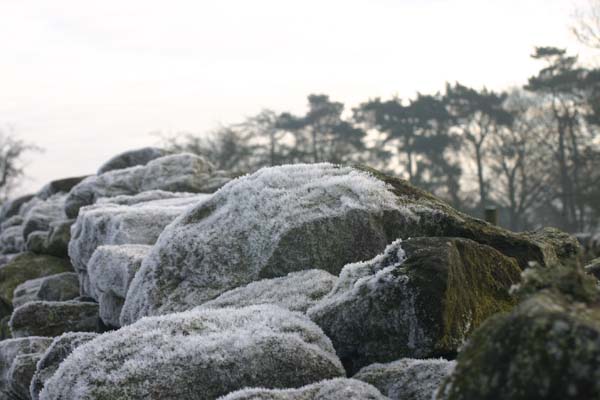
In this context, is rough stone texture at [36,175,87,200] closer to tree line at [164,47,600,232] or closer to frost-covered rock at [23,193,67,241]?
frost-covered rock at [23,193,67,241]

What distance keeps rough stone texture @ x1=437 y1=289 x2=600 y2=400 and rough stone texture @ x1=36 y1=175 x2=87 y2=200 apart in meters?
21.3

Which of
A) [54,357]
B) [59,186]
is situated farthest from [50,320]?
[59,186]

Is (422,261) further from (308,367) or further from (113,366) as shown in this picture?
(113,366)

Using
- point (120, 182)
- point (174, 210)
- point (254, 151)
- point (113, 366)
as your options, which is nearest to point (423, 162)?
point (254, 151)

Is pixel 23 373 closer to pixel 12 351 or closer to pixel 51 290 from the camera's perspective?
pixel 12 351

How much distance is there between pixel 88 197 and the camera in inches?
690

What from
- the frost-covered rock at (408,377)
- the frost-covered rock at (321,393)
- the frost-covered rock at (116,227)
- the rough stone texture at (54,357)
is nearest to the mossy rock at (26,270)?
the frost-covered rock at (116,227)

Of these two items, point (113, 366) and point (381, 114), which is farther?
point (381, 114)

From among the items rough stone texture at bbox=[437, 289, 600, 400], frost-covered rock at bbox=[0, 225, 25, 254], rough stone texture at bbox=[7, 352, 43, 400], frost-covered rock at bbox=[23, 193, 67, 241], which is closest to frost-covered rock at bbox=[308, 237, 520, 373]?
rough stone texture at bbox=[437, 289, 600, 400]

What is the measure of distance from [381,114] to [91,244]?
34486 millimetres

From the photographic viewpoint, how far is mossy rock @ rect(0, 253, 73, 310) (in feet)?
47.8

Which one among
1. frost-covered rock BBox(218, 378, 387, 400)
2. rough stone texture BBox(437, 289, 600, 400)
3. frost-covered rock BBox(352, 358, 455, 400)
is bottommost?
frost-covered rock BBox(352, 358, 455, 400)

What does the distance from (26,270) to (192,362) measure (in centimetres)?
1164

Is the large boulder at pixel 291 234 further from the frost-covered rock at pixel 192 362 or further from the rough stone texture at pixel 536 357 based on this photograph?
the rough stone texture at pixel 536 357
